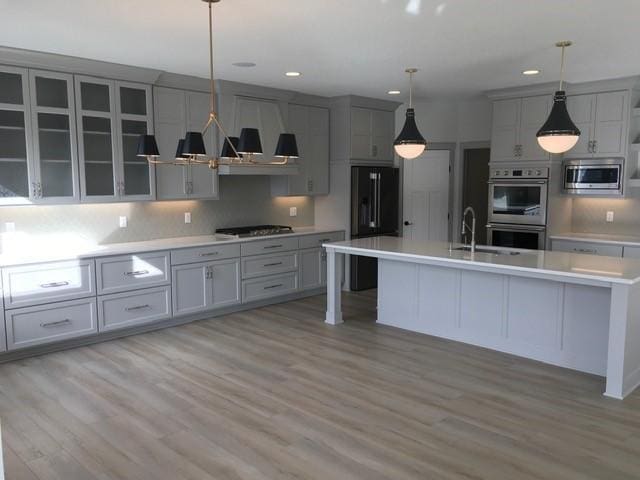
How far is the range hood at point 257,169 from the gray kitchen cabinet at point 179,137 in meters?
0.15

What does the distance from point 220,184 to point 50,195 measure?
6.63ft

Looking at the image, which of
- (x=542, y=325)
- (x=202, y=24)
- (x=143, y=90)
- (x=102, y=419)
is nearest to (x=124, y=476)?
(x=102, y=419)

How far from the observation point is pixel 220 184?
6355 mm

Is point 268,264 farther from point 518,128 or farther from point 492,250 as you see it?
point 518,128

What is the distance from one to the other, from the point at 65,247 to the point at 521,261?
4144 millimetres

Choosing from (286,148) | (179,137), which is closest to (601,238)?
(286,148)


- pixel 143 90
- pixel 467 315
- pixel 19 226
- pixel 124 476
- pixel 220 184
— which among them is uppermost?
pixel 143 90

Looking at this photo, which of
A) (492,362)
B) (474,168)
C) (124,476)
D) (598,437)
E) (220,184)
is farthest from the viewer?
(474,168)

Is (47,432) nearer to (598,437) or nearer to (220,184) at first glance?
(598,437)

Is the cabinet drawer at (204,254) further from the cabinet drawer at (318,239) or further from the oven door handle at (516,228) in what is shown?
the oven door handle at (516,228)

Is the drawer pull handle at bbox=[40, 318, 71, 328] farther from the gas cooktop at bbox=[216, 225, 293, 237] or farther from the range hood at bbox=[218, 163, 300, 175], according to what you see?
the range hood at bbox=[218, 163, 300, 175]

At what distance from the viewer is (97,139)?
16.5 feet

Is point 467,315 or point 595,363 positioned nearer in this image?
point 595,363

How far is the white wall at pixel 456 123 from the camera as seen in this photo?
7289mm
